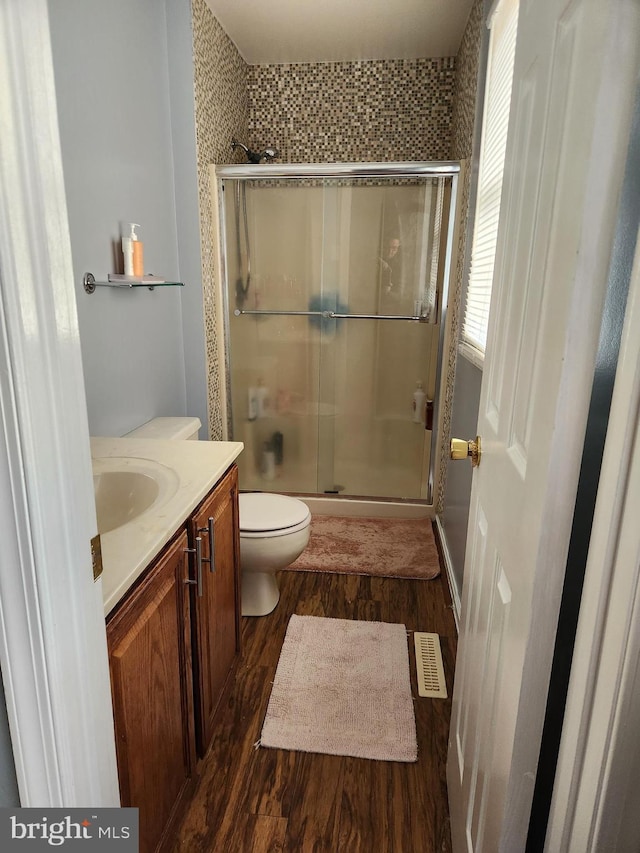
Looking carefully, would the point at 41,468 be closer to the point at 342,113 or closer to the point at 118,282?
the point at 118,282

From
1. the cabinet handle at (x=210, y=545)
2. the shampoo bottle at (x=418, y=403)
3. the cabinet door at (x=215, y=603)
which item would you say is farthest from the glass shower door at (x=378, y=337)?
the cabinet handle at (x=210, y=545)

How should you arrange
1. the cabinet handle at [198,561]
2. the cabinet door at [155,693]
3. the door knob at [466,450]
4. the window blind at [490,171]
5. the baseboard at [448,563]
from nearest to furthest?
the cabinet door at [155,693], the door knob at [466,450], the cabinet handle at [198,561], the window blind at [490,171], the baseboard at [448,563]

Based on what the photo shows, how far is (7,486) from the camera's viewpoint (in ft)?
2.07

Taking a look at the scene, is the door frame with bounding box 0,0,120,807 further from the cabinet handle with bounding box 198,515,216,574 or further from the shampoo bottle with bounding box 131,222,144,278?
the shampoo bottle with bounding box 131,222,144,278

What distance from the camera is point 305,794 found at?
153cm

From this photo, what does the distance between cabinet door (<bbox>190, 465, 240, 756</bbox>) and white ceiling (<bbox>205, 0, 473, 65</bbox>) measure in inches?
90.2

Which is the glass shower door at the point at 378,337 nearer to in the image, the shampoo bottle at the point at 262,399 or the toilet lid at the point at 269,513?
the shampoo bottle at the point at 262,399

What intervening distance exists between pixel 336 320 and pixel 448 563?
1.47m

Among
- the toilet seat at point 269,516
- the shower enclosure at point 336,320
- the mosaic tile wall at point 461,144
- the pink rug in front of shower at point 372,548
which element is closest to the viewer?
the toilet seat at point 269,516

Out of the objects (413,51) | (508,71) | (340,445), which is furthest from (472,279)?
(413,51)

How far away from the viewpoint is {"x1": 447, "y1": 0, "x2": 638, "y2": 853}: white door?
61 centimetres

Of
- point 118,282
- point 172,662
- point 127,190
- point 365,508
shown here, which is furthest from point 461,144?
point 172,662

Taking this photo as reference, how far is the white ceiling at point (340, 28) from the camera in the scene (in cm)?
260

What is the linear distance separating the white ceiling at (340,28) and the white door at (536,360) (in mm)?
2010
